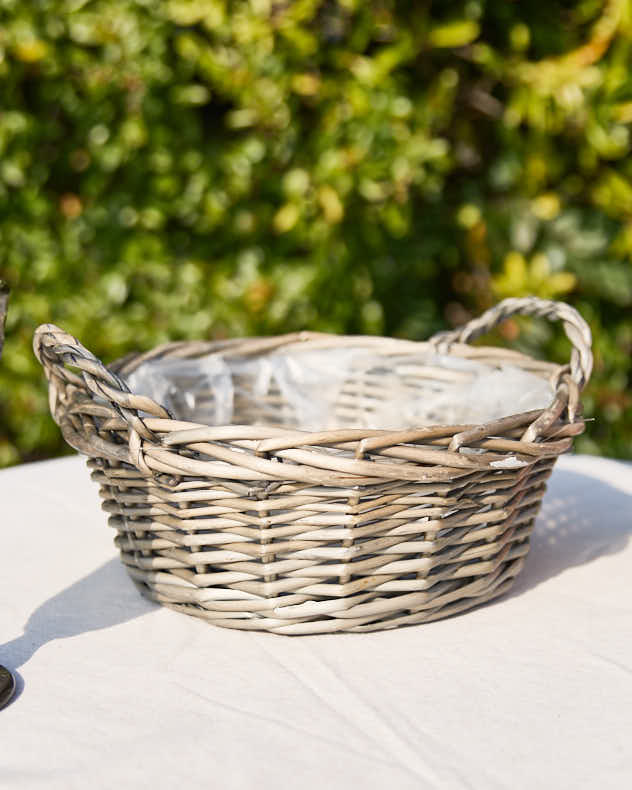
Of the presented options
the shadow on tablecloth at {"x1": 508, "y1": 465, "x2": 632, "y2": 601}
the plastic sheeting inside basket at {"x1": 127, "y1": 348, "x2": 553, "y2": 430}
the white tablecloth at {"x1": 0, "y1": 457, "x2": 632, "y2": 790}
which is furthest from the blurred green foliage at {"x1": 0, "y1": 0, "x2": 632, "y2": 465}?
the white tablecloth at {"x1": 0, "y1": 457, "x2": 632, "y2": 790}

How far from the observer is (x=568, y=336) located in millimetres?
820

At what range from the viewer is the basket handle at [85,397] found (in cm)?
61

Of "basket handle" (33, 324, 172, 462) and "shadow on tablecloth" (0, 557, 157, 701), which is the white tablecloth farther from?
"basket handle" (33, 324, 172, 462)

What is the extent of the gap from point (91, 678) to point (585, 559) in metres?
0.48

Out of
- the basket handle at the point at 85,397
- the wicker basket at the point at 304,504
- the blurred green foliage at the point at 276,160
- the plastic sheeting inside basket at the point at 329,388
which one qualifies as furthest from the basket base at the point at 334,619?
the blurred green foliage at the point at 276,160

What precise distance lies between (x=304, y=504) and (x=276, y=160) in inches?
45.1

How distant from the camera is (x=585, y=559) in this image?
2.78 feet

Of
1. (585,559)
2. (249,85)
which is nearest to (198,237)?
(249,85)

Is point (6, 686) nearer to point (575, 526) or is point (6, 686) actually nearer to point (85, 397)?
point (85, 397)

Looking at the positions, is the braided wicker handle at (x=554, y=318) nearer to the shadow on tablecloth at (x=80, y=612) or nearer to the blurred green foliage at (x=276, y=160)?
the shadow on tablecloth at (x=80, y=612)

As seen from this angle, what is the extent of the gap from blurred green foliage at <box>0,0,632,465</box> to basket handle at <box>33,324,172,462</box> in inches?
36.9

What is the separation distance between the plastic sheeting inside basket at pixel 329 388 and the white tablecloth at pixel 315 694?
0.22 metres

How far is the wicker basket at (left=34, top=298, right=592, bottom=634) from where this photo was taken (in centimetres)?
59

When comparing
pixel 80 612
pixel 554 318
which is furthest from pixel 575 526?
pixel 80 612
